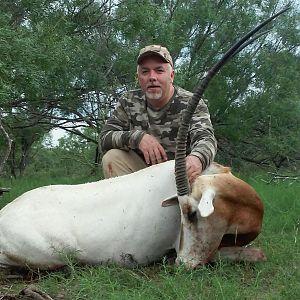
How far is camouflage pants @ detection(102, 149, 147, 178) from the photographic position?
3.84 m

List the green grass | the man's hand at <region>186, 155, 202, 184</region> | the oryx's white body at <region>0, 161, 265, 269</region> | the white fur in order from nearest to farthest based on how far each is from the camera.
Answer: the green grass
the white fur
the oryx's white body at <region>0, 161, 265, 269</region>
the man's hand at <region>186, 155, 202, 184</region>

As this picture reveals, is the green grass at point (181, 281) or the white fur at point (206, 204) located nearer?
the green grass at point (181, 281)

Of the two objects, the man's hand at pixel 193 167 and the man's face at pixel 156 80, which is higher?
the man's face at pixel 156 80

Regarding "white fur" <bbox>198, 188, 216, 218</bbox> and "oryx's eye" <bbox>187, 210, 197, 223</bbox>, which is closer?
"white fur" <bbox>198, 188, 216, 218</bbox>

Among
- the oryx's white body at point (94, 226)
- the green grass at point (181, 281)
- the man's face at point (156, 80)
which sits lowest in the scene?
the green grass at point (181, 281)

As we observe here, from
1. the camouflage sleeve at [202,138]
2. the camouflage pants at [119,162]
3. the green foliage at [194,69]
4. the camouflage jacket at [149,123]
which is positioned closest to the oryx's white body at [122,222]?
the camouflage sleeve at [202,138]

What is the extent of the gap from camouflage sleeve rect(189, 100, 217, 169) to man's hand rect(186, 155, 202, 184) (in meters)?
0.05

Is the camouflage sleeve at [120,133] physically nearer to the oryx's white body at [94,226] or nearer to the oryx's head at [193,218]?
the oryx's white body at [94,226]

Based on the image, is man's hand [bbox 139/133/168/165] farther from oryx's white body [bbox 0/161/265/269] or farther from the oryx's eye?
the oryx's eye

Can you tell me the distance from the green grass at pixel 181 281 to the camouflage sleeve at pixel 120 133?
913 mm

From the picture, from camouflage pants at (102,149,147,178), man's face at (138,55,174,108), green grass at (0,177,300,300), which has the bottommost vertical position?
green grass at (0,177,300,300)

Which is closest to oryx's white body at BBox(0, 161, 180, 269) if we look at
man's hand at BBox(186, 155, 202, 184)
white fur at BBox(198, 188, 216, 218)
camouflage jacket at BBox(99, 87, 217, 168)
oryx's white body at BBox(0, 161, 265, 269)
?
oryx's white body at BBox(0, 161, 265, 269)

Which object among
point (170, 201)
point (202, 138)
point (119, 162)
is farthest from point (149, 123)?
point (170, 201)

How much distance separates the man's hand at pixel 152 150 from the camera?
3572 mm
